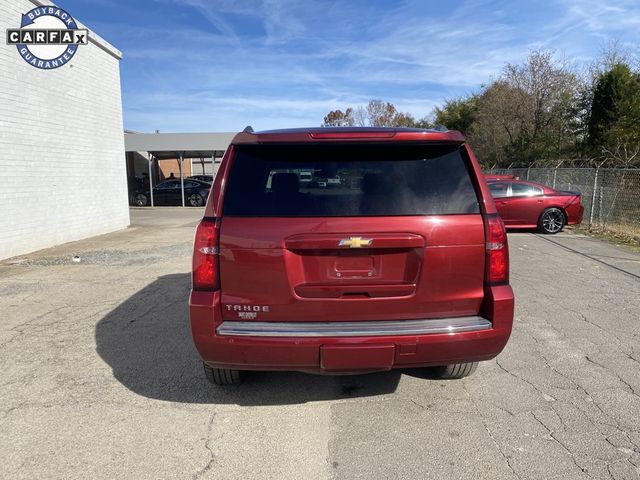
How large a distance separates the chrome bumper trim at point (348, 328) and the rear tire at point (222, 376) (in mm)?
670

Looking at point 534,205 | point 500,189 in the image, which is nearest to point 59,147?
point 500,189

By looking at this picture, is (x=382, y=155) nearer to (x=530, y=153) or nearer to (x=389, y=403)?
(x=389, y=403)

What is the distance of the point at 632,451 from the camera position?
2.70m

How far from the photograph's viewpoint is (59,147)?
1059cm

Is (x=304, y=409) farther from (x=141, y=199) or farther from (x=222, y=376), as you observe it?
(x=141, y=199)

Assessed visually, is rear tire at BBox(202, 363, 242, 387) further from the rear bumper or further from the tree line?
the tree line

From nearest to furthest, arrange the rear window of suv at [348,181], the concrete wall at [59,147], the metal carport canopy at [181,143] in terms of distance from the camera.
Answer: the rear window of suv at [348,181] < the concrete wall at [59,147] < the metal carport canopy at [181,143]

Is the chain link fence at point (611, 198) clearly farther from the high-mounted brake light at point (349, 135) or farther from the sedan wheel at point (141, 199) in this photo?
the sedan wheel at point (141, 199)

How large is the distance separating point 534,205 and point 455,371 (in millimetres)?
10323

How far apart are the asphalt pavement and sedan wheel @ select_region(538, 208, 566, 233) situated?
298 inches

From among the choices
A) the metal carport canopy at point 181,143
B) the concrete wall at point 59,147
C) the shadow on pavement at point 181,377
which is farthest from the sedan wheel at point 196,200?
the shadow on pavement at point 181,377

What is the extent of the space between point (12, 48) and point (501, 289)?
1003cm

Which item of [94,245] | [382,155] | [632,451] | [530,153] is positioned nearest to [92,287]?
[94,245]

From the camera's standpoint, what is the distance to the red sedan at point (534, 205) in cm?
1255
